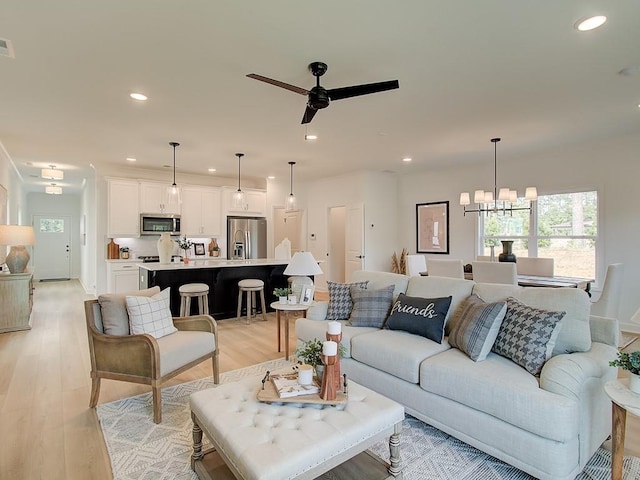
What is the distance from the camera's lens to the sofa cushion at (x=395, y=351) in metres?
2.42

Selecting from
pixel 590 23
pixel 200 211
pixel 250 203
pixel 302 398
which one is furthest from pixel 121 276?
pixel 590 23

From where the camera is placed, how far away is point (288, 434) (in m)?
1.59

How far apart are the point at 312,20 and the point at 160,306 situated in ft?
8.02

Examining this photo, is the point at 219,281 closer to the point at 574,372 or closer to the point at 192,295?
the point at 192,295

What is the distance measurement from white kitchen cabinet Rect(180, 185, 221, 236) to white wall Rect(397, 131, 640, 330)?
198 inches

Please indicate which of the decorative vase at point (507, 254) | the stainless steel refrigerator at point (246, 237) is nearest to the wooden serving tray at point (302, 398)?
the decorative vase at point (507, 254)

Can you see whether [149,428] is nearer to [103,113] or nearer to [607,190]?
[103,113]

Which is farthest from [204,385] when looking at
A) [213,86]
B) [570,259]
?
[570,259]

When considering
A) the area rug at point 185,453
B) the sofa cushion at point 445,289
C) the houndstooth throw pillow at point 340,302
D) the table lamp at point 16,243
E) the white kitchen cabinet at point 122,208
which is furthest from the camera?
the white kitchen cabinet at point 122,208

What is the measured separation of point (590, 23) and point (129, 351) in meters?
3.81

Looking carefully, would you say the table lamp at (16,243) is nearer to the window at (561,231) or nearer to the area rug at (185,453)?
the area rug at (185,453)

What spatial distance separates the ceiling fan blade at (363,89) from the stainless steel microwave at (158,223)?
5491 mm

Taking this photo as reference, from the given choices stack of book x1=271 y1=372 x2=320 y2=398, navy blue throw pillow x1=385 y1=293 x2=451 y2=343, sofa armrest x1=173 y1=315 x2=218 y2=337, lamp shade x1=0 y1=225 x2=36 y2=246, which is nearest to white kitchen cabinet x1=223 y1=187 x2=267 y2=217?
lamp shade x1=0 y1=225 x2=36 y2=246

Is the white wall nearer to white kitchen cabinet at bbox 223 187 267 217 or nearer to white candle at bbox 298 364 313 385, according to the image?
white kitchen cabinet at bbox 223 187 267 217
